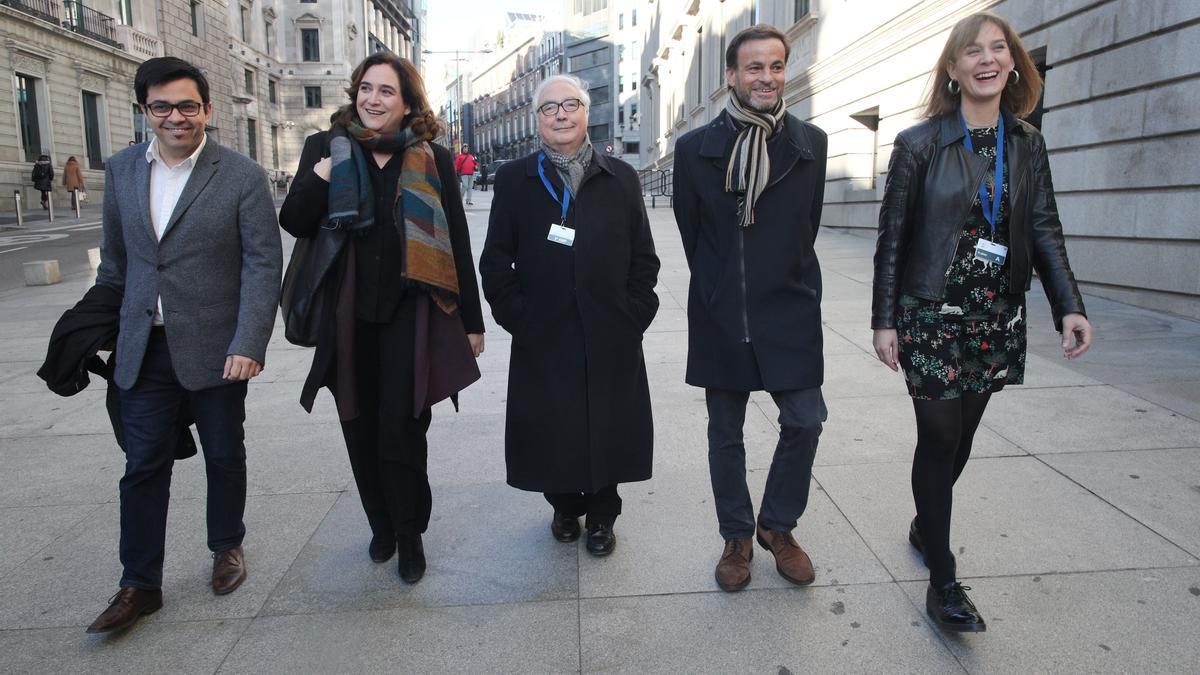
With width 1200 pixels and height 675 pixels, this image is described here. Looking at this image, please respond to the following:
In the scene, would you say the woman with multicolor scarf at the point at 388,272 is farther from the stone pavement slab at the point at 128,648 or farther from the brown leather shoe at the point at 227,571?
the stone pavement slab at the point at 128,648

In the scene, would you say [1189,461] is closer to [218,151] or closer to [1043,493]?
[1043,493]

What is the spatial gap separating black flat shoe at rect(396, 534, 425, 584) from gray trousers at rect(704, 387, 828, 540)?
3.98 feet

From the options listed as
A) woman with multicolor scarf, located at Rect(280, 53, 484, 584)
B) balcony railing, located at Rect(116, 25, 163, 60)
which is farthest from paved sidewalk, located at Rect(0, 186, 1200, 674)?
balcony railing, located at Rect(116, 25, 163, 60)

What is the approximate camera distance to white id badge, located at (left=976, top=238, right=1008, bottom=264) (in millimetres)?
2754

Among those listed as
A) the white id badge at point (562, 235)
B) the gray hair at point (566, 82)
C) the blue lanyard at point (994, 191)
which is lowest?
the white id badge at point (562, 235)

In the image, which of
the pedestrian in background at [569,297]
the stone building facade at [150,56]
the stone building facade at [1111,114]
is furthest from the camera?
the stone building facade at [150,56]

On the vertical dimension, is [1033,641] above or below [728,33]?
below

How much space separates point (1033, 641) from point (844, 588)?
2.12ft

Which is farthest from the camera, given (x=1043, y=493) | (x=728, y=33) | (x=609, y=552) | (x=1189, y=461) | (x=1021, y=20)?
(x=728, y=33)

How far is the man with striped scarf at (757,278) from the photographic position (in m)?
3.12

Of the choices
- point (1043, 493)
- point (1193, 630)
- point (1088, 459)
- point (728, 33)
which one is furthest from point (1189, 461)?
point (728, 33)

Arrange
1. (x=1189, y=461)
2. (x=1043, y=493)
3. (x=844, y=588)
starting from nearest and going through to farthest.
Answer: (x=844, y=588)
(x=1043, y=493)
(x=1189, y=461)

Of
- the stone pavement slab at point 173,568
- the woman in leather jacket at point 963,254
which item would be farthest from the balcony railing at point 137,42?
the woman in leather jacket at point 963,254

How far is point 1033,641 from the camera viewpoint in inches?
109
